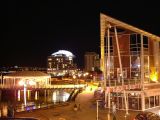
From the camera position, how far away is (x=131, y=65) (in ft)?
136

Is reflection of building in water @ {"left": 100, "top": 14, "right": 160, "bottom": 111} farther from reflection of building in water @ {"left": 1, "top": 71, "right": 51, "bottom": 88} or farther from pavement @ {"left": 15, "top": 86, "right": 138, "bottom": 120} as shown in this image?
reflection of building in water @ {"left": 1, "top": 71, "right": 51, "bottom": 88}

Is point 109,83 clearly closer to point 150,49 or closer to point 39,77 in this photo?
point 150,49

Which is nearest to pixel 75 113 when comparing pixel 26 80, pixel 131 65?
pixel 131 65

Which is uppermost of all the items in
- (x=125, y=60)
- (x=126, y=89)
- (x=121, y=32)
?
(x=121, y=32)

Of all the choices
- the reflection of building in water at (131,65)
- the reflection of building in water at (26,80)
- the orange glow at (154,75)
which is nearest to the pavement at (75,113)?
the reflection of building in water at (131,65)

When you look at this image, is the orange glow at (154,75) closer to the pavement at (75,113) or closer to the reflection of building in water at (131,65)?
the reflection of building in water at (131,65)

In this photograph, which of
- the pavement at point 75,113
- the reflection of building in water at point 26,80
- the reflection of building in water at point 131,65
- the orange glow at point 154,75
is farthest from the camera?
the reflection of building in water at point 26,80

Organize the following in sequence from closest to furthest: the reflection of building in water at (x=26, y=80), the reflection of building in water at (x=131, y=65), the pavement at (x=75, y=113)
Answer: the pavement at (x=75, y=113) → the reflection of building in water at (x=131, y=65) → the reflection of building in water at (x=26, y=80)

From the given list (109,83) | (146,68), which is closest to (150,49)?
(146,68)

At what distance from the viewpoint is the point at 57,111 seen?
3775 cm

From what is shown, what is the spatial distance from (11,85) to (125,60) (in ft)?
128

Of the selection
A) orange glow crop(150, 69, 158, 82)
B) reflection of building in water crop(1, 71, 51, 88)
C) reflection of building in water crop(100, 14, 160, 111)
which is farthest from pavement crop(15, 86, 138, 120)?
reflection of building in water crop(1, 71, 51, 88)

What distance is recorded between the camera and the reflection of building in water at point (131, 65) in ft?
125

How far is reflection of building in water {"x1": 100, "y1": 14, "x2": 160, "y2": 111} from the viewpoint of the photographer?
125 ft
